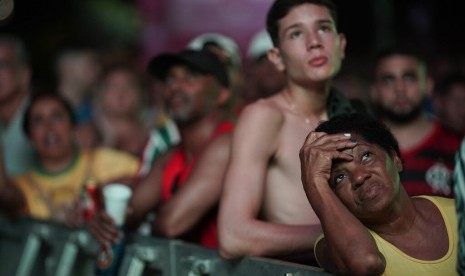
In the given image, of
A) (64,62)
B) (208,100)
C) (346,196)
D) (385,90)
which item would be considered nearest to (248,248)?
(346,196)

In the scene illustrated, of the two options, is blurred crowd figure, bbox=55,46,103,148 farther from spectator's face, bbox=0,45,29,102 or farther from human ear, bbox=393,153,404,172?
human ear, bbox=393,153,404,172

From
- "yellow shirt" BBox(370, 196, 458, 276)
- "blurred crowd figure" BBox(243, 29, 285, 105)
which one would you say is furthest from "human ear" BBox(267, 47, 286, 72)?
"blurred crowd figure" BBox(243, 29, 285, 105)

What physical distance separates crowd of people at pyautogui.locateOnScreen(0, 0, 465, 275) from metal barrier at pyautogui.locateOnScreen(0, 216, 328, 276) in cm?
12

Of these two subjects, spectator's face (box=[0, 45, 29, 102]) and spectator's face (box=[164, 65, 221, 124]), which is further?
spectator's face (box=[0, 45, 29, 102])

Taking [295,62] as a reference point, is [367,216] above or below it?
below

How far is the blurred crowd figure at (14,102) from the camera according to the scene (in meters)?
8.20

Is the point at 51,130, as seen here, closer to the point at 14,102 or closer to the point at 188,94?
the point at 14,102

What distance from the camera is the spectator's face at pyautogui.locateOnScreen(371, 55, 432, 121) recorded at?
23.3ft

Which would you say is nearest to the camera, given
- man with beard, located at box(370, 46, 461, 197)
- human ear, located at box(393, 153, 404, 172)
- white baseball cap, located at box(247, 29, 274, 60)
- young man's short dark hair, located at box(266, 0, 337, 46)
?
human ear, located at box(393, 153, 404, 172)

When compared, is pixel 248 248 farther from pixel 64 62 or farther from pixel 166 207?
pixel 64 62

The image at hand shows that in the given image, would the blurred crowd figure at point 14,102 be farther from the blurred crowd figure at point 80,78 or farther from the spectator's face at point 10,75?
the blurred crowd figure at point 80,78

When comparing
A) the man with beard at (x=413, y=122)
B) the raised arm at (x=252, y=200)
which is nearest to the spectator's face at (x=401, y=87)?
the man with beard at (x=413, y=122)

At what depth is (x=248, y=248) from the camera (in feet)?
15.9

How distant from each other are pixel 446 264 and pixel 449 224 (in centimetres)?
23
